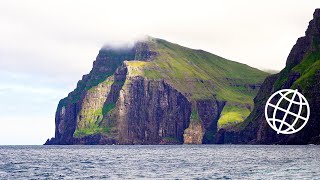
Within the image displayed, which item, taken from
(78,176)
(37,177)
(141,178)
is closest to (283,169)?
(141,178)

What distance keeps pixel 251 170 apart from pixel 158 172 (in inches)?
744

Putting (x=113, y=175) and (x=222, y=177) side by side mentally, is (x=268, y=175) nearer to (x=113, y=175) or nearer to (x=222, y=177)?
(x=222, y=177)

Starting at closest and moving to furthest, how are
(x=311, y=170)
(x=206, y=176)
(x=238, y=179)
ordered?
(x=238, y=179)
(x=206, y=176)
(x=311, y=170)

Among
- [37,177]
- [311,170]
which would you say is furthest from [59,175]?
[311,170]

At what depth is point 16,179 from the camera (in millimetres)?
113188

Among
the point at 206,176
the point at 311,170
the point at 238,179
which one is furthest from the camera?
the point at 311,170

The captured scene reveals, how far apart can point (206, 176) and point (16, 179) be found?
1402 inches

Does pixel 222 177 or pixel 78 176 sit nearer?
pixel 222 177

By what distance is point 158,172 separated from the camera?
403 feet

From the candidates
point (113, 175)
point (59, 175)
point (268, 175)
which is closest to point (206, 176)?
point (268, 175)

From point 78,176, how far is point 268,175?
36.4 metres

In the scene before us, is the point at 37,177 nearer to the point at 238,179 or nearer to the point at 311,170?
the point at 238,179

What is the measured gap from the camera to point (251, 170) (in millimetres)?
122312

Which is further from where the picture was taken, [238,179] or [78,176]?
[78,176]
